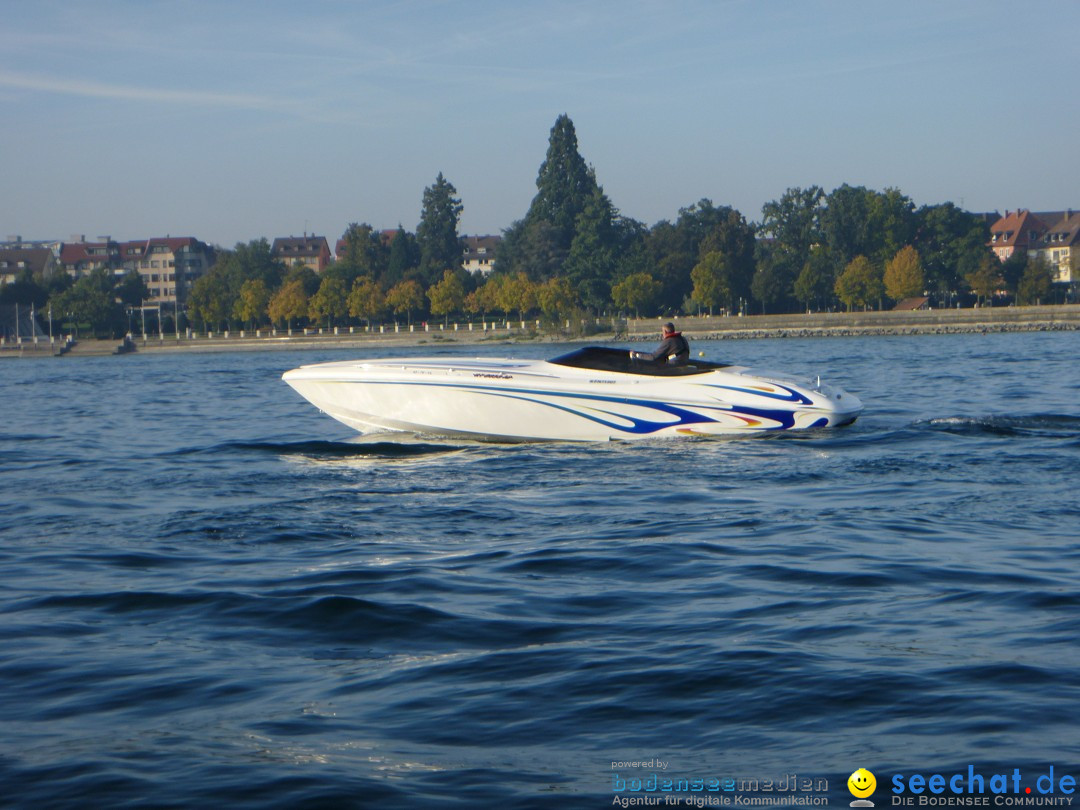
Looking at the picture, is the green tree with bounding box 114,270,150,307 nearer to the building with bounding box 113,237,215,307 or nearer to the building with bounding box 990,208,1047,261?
the building with bounding box 113,237,215,307

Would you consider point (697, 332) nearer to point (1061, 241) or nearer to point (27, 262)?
point (1061, 241)

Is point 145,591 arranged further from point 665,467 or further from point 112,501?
point 665,467

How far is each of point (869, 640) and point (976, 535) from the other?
3363 millimetres

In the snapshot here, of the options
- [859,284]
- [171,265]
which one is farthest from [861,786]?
[171,265]

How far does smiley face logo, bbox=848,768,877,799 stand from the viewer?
4.58m

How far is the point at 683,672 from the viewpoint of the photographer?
6062mm

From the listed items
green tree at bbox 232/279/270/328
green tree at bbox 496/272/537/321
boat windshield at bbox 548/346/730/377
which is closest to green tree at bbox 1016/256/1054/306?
green tree at bbox 496/272/537/321

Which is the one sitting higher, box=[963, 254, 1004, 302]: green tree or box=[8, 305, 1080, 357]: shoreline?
box=[963, 254, 1004, 302]: green tree

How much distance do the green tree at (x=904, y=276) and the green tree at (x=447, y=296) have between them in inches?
1577

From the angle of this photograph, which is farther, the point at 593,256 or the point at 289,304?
the point at 289,304

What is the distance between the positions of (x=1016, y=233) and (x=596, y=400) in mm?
131587

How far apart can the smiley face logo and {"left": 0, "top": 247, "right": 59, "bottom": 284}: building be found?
550 feet

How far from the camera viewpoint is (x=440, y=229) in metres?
137

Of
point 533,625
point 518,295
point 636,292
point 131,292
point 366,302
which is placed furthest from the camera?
point 131,292
